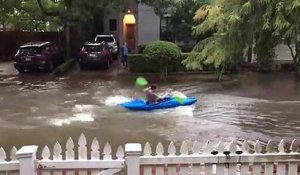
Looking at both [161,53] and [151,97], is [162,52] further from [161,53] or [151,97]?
[151,97]

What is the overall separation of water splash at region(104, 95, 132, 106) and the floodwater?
4cm

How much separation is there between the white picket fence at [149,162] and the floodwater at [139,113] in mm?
5357

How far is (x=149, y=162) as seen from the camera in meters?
4.98

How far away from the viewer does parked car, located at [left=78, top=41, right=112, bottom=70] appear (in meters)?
25.5

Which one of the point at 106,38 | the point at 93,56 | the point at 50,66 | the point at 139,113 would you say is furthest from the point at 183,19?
the point at 139,113

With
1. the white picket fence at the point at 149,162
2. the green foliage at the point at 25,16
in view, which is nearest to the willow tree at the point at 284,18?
the white picket fence at the point at 149,162

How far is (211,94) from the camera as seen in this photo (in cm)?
1798

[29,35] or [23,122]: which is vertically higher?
[29,35]

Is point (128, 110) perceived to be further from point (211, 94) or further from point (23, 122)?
point (211, 94)

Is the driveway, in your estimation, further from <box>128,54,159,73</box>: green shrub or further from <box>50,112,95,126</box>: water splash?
<box>50,112,95,126</box>: water splash

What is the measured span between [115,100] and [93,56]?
9.18m

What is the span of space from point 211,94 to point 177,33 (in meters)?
10.0

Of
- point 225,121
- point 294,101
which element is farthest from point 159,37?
point 225,121

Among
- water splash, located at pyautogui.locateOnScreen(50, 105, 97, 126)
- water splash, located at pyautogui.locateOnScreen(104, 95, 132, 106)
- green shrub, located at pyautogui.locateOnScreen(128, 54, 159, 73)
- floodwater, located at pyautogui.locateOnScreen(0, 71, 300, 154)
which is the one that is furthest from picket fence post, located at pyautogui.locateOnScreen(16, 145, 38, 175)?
green shrub, located at pyautogui.locateOnScreen(128, 54, 159, 73)
